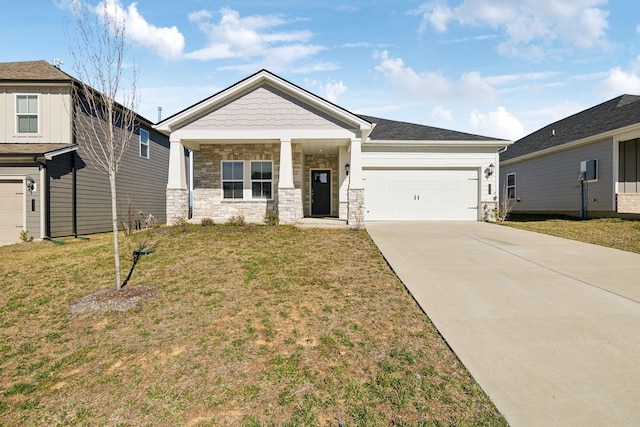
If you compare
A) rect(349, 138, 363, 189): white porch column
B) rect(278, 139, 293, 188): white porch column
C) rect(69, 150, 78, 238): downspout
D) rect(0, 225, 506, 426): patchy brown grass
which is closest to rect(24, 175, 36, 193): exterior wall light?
rect(69, 150, 78, 238): downspout

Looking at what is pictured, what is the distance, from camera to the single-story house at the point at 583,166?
13.4 m

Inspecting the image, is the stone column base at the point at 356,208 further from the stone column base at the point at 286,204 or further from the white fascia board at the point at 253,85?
the white fascia board at the point at 253,85

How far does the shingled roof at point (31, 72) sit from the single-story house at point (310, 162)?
174 inches

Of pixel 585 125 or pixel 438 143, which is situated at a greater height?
pixel 585 125

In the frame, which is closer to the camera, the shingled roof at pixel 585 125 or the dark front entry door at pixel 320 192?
the shingled roof at pixel 585 125

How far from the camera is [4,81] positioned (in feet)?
39.4

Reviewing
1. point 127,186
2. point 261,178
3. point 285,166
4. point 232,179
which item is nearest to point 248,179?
point 261,178

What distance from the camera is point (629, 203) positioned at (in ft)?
43.2

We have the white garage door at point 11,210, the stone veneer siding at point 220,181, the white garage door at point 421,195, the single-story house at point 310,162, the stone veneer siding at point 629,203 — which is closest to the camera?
the white garage door at point 11,210

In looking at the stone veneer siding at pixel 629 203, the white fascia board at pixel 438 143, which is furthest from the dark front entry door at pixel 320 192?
the stone veneer siding at pixel 629 203

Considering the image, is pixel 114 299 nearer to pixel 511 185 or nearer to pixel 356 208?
pixel 356 208

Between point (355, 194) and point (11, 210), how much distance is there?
1201 cm

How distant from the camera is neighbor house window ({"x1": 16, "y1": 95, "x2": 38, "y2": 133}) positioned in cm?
1226

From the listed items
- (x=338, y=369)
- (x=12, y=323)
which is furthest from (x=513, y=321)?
(x=12, y=323)
